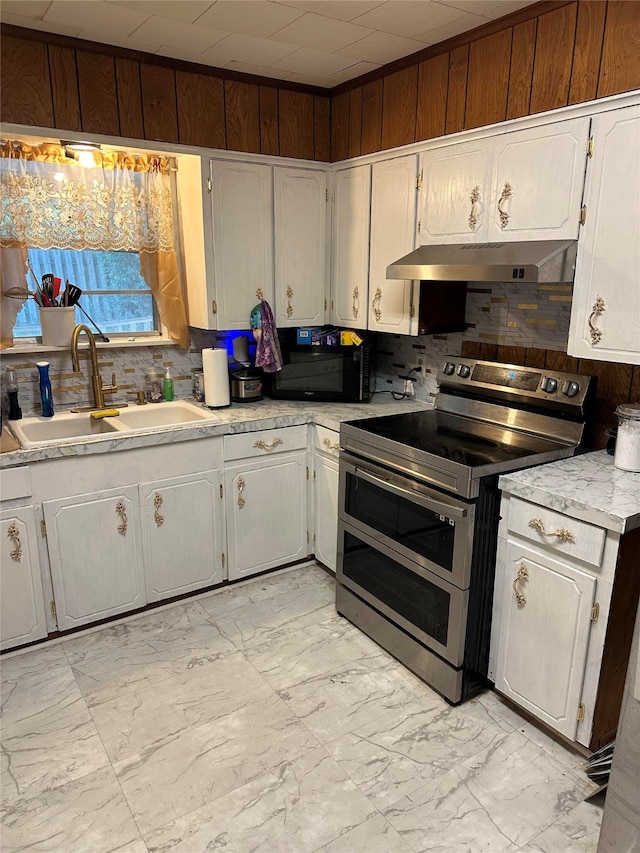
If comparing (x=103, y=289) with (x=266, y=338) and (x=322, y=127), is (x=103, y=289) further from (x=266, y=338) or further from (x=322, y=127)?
(x=322, y=127)

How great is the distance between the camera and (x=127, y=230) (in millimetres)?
2873

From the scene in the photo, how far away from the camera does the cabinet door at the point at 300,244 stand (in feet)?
10.1

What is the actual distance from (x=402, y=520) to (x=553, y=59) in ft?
5.85

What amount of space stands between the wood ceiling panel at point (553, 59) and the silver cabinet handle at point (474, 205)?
1.11 ft

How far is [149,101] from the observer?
267 centimetres

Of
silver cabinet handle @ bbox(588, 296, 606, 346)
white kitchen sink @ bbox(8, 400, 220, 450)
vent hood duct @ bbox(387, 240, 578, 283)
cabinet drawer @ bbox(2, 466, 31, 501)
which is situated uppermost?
vent hood duct @ bbox(387, 240, 578, 283)

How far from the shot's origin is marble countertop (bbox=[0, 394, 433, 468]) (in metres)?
2.39

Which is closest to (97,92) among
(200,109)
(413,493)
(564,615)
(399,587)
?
(200,109)

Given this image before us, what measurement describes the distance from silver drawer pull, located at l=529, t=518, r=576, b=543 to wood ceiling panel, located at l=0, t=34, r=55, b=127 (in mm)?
2499

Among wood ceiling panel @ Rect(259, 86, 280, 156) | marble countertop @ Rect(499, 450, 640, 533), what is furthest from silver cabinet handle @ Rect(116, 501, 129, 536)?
wood ceiling panel @ Rect(259, 86, 280, 156)

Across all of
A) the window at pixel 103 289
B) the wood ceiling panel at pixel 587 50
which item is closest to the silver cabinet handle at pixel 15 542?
the window at pixel 103 289

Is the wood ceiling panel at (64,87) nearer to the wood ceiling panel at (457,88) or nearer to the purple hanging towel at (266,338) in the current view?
the purple hanging towel at (266,338)

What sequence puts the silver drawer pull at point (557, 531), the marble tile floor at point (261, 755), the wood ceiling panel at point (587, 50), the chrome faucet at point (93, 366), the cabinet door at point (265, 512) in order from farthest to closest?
the cabinet door at point (265, 512) → the chrome faucet at point (93, 366) → the wood ceiling panel at point (587, 50) → the silver drawer pull at point (557, 531) → the marble tile floor at point (261, 755)

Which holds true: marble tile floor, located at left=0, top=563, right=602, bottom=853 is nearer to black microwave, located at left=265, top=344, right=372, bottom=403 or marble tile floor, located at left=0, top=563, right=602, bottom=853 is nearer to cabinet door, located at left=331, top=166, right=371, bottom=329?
black microwave, located at left=265, top=344, right=372, bottom=403
